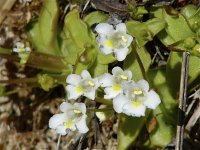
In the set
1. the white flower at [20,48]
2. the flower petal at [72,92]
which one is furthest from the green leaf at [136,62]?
the white flower at [20,48]

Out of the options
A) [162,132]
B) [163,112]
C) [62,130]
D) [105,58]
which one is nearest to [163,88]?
[163,112]

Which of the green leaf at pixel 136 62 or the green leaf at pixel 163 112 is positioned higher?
the green leaf at pixel 136 62

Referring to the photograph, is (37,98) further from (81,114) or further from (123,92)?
(123,92)

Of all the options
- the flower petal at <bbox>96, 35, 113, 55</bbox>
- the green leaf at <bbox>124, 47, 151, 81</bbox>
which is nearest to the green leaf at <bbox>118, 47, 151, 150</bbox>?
the green leaf at <bbox>124, 47, 151, 81</bbox>

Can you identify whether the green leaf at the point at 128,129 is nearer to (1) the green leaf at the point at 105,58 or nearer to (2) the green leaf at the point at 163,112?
(2) the green leaf at the point at 163,112

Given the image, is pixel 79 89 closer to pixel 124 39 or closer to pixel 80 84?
pixel 80 84

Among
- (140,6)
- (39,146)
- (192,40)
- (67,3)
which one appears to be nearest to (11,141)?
(39,146)

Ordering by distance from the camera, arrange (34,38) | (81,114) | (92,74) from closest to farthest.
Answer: (81,114) → (92,74) → (34,38)
